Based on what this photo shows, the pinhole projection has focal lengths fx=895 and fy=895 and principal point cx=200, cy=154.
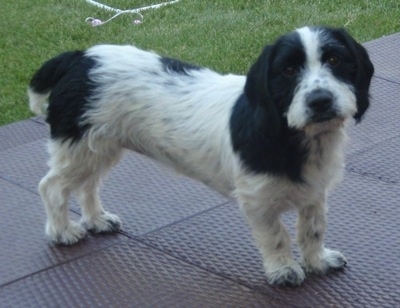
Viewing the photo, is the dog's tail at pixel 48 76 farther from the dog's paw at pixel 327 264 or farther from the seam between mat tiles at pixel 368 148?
the seam between mat tiles at pixel 368 148

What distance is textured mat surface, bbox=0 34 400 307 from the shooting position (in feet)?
15.1

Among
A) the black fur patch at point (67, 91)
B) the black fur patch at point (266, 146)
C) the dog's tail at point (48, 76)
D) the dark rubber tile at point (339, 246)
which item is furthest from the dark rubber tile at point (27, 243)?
the black fur patch at point (266, 146)

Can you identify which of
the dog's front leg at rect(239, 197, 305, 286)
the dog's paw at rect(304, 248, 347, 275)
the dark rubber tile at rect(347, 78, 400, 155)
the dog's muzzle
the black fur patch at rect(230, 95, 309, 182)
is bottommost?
the dark rubber tile at rect(347, 78, 400, 155)

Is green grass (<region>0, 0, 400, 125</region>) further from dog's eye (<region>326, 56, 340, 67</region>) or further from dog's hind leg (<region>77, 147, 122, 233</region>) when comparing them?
dog's eye (<region>326, 56, 340, 67</region>)

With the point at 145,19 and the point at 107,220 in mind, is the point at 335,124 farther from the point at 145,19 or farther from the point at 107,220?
the point at 145,19

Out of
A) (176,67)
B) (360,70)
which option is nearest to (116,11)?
(176,67)

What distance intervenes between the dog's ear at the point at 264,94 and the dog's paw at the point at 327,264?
3.07ft

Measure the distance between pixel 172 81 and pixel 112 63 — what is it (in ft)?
1.19

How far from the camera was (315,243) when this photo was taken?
4.71m

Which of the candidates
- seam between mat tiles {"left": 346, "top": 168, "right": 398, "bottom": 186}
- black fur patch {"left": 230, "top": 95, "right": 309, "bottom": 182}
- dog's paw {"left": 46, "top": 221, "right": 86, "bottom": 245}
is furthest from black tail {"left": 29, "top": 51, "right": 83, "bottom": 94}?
seam between mat tiles {"left": 346, "top": 168, "right": 398, "bottom": 186}

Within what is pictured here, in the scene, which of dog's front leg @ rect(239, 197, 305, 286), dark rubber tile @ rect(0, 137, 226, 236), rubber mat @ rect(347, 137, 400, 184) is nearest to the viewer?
dog's front leg @ rect(239, 197, 305, 286)

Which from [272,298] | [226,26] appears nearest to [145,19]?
[226,26]

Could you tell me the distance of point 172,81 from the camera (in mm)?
4773

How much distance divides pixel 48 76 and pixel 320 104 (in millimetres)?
1771
